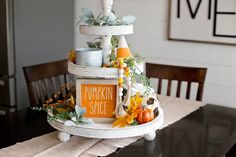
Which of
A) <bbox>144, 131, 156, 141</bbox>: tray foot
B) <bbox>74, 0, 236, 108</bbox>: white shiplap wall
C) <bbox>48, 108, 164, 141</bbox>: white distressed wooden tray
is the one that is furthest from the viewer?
<bbox>74, 0, 236, 108</bbox>: white shiplap wall

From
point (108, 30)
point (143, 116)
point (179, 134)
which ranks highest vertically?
point (108, 30)

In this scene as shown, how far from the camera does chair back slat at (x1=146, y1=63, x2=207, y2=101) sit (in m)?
2.21

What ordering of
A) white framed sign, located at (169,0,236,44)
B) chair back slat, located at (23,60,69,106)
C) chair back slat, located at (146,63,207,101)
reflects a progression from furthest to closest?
white framed sign, located at (169,0,236,44)
chair back slat, located at (146,63,207,101)
chair back slat, located at (23,60,69,106)

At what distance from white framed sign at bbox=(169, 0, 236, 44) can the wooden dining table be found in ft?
2.63

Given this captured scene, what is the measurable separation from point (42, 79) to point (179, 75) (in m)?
0.81

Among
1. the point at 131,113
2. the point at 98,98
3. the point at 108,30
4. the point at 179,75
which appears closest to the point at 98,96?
the point at 98,98

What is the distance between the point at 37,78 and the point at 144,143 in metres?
0.91

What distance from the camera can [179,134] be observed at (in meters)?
1.61

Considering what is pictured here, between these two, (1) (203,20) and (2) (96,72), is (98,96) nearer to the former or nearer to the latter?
(2) (96,72)

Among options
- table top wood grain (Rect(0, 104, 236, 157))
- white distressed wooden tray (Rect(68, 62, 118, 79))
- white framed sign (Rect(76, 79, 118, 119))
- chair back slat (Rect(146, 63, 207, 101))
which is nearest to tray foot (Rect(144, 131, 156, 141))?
table top wood grain (Rect(0, 104, 236, 157))

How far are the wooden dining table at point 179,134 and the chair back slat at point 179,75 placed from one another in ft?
0.88

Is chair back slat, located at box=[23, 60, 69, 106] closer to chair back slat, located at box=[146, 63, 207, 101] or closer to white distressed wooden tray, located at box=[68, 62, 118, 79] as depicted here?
chair back slat, located at box=[146, 63, 207, 101]

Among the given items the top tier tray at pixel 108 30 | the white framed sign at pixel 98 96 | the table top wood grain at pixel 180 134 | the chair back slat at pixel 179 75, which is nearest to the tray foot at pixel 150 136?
the table top wood grain at pixel 180 134

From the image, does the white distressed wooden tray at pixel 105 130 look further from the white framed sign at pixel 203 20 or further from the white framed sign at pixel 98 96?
the white framed sign at pixel 203 20
